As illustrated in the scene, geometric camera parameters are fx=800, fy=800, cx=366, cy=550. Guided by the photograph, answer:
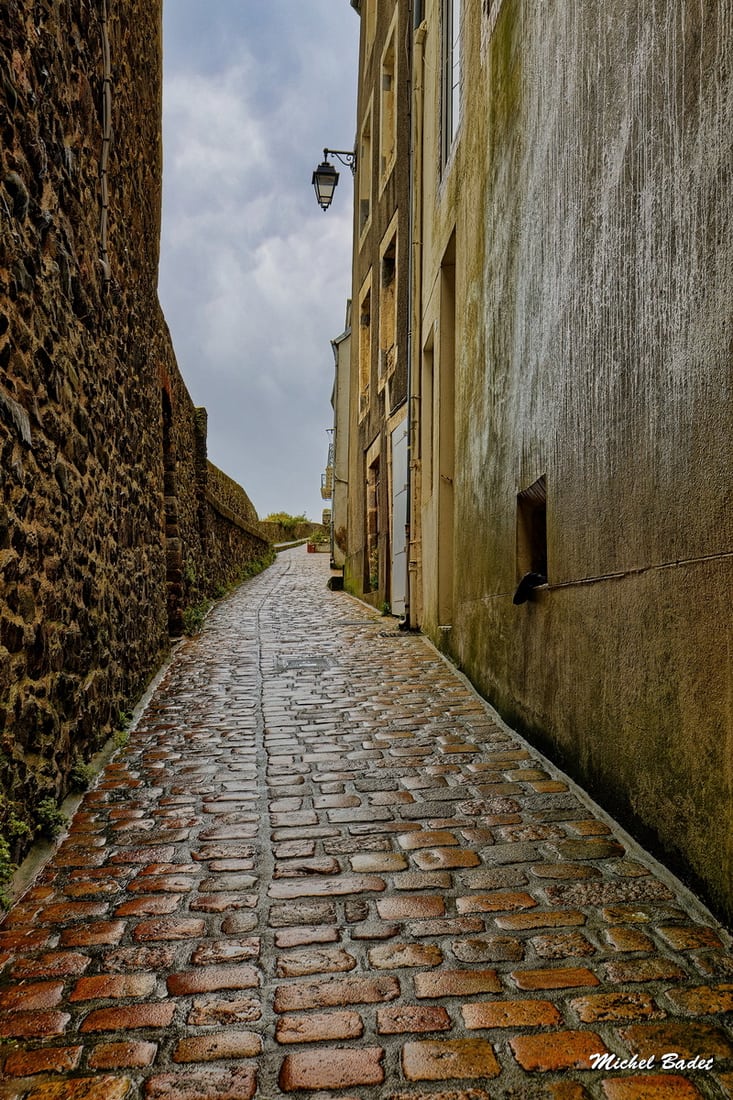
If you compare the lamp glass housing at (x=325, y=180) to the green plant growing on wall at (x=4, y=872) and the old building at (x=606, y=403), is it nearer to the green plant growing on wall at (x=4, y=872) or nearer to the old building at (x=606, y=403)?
the old building at (x=606, y=403)

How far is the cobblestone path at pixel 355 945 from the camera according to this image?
6.07 ft

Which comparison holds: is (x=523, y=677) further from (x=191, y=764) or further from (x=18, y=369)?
(x=18, y=369)

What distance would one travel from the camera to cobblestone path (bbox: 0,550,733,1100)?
185 centimetres

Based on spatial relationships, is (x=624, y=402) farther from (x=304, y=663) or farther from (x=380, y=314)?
(x=380, y=314)

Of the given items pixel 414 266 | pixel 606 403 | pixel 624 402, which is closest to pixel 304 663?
pixel 606 403

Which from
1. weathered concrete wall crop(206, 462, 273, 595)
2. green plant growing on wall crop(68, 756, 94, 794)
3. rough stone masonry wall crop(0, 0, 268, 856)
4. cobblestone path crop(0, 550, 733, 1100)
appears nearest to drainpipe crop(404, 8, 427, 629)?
rough stone masonry wall crop(0, 0, 268, 856)

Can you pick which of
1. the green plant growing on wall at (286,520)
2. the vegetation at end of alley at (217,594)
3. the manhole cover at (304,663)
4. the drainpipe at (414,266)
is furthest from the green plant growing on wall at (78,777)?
the green plant growing on wall at (286,520)

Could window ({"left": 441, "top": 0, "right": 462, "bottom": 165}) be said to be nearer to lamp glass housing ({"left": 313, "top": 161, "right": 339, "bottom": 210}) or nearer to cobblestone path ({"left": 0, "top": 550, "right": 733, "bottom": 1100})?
lamp glass housing ({"left": 313, "top": 161, "right": 339, "bottom": 210})

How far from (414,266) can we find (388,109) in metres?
4.46

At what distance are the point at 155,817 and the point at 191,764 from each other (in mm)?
774

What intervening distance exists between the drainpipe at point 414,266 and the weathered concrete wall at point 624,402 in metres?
3.83

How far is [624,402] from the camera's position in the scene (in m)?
3.13

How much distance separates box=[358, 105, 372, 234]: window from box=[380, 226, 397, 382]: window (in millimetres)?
2664

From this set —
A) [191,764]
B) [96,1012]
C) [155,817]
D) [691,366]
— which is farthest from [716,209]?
[191,764]
